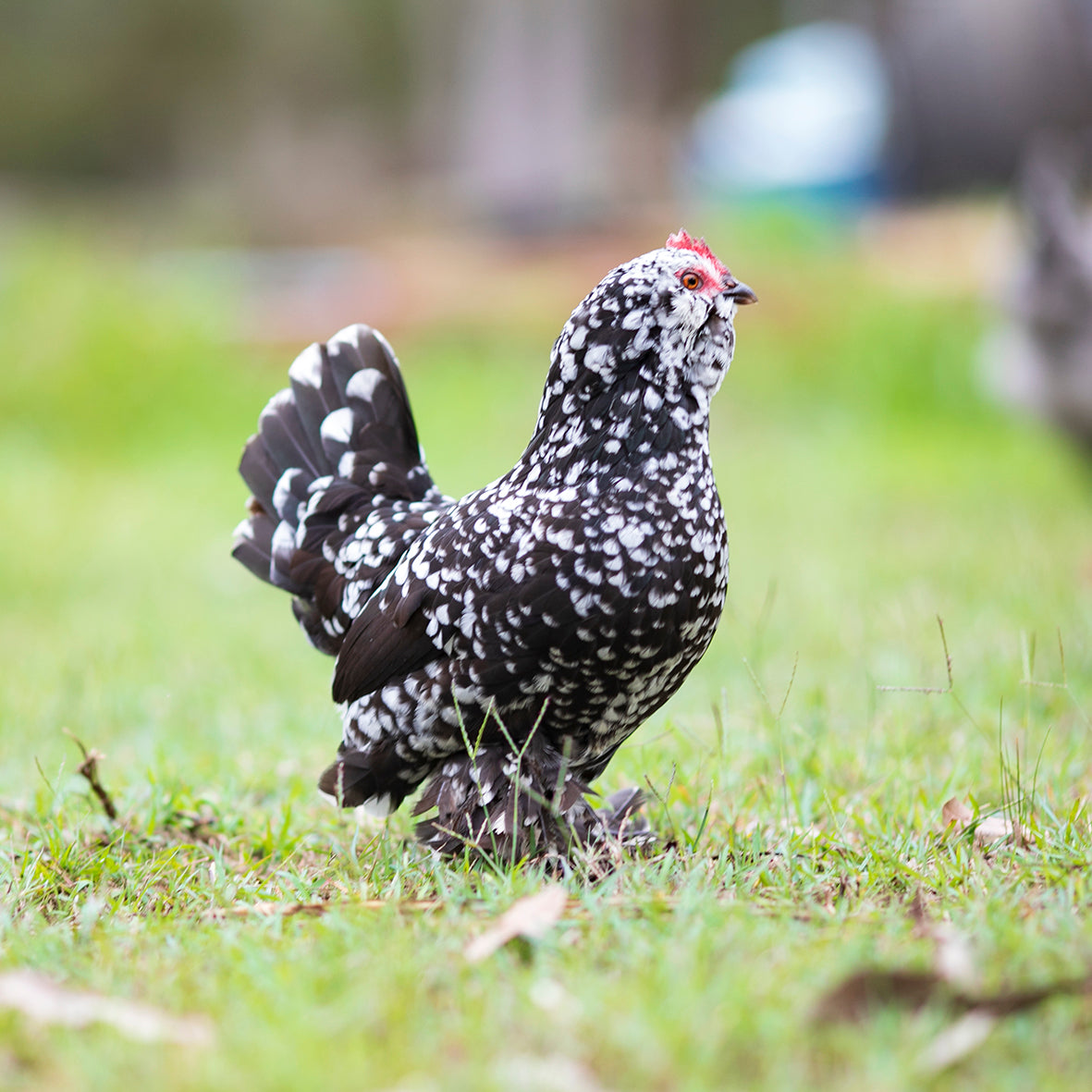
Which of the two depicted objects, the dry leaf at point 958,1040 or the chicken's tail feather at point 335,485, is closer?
the dry leaf at point 958,1040

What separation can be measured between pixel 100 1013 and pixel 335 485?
1584 millimetres

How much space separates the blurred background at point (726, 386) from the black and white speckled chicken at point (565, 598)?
0.72 m

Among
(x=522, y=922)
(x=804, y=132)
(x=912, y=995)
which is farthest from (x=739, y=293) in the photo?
(x=804, y=132)

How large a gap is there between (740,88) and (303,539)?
18.2 metres

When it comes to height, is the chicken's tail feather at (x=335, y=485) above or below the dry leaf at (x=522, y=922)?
above

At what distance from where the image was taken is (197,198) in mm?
23344

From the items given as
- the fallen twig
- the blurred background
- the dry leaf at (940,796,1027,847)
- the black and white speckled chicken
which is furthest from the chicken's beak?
the fallen twig

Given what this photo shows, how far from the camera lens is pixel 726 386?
33.6ft

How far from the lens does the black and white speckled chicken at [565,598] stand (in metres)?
2.38

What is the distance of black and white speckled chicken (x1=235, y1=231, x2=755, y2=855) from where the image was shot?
7.79 ft

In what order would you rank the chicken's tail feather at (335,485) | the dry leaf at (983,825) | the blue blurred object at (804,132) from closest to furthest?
1. the dry leaf at (983,825)
2. the chicken's tail feather at (335,485)
3. the blue blurred object at (804,132)

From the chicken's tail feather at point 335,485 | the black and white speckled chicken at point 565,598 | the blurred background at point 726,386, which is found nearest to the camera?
the black and white speckled chicken at point 565,598

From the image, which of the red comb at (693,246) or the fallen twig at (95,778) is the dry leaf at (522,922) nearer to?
the fallen twig at (95,778)

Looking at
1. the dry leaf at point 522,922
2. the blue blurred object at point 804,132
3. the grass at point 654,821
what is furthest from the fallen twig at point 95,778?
the blue blurred object at point 804,132
